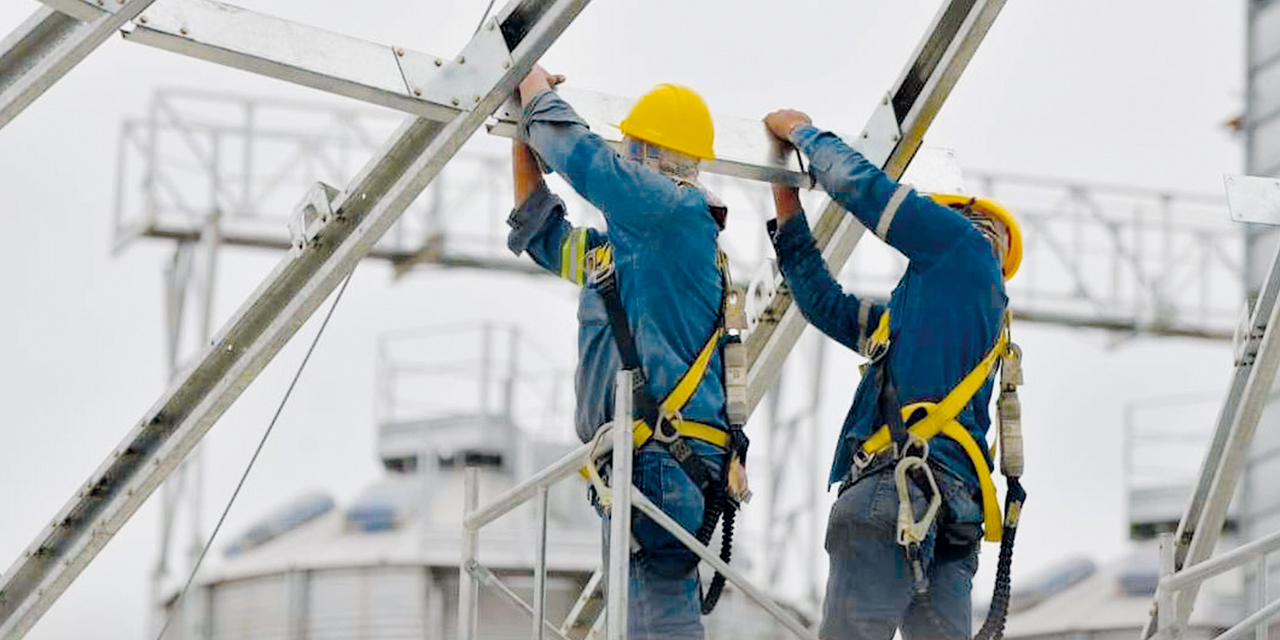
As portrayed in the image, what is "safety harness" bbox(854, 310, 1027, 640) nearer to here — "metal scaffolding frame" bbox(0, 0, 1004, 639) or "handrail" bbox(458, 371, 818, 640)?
"handrail" bbox(458, 371, 818, 640)

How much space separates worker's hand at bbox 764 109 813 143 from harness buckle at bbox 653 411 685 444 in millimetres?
1452

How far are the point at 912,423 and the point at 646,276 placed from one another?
3.33 feet

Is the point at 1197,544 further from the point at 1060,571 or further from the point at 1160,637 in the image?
the point at 1060,571

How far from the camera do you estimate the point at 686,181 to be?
926cm

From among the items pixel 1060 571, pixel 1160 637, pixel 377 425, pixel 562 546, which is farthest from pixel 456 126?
pixel 377 425

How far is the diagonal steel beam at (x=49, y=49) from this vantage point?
827 cm

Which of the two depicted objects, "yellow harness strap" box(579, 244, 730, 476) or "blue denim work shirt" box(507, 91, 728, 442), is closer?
"yellow harness strap" box(579, 244, 730, 476)

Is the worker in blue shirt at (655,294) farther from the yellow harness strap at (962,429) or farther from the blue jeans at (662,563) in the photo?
the yellow harness strap at (962,429)

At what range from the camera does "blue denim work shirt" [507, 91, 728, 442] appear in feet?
29.1

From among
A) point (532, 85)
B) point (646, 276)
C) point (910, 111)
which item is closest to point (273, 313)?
point (532, 85)

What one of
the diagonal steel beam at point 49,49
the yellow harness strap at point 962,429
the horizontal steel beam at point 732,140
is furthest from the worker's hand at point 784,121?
the diagonal steel beam at point 49,49

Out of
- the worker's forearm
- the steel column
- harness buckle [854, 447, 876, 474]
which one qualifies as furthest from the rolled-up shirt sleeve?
the steel column

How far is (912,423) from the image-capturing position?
30.2ft

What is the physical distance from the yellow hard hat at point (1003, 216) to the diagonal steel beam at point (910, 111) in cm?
30
